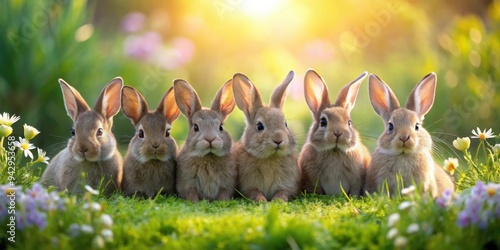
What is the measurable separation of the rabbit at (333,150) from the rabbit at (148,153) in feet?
4.15

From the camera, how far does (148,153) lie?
249 inches

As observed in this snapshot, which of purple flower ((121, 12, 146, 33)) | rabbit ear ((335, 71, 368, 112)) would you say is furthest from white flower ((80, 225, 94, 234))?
purple flower ((121, 12, 146, 33))

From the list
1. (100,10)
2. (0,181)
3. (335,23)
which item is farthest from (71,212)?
(100,10)

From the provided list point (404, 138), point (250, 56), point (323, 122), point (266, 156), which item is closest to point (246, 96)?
point (266, 156)

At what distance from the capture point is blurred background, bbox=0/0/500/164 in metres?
10.6

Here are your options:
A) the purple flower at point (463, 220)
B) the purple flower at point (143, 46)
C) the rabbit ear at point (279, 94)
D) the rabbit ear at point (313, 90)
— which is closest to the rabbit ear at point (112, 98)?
the rabbit ear at point (279, 94)

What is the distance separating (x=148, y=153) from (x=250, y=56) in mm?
10478

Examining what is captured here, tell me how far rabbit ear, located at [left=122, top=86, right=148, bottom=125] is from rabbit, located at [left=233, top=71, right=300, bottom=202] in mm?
860

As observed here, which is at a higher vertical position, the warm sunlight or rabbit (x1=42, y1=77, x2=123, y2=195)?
the warm sunlight

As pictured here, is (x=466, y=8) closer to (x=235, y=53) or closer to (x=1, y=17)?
(x=235, y=53)

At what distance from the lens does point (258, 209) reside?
5.81m

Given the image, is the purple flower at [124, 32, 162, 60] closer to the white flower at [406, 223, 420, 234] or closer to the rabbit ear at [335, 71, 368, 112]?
the rabbit ear at [335, 71, 368, 112]

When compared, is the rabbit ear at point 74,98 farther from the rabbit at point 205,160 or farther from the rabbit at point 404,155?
the rabbit at point 404,155

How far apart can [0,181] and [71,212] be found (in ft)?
4.50
